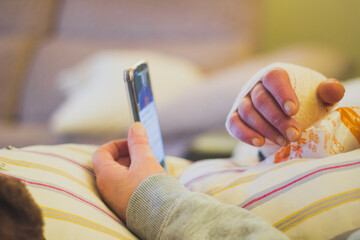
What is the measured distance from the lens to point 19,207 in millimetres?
273

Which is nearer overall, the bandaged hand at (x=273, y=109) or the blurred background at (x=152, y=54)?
the bandaged hand at (x=273, y=109)

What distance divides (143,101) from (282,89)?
0.17 meters

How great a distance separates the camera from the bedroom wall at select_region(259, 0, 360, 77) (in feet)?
5.95

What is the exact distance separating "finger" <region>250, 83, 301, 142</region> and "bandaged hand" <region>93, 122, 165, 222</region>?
126 mm

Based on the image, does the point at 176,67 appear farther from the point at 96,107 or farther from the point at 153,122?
the point at 153,122

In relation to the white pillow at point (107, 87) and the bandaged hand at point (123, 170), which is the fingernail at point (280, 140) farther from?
the white pillow at point (107, 87)

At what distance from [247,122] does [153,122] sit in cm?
15

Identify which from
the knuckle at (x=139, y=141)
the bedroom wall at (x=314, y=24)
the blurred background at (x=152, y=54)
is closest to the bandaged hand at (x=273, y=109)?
the knuckle at (x=139, y=141)

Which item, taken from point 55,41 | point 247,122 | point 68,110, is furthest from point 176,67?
point 247,122

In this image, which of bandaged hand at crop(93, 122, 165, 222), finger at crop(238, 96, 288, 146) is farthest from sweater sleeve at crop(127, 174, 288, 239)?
finger at crop(238, 96, 288, 146)

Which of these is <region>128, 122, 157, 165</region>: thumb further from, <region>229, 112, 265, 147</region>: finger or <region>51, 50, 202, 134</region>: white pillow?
<region>51, 50, 202, 134</region>: white pillow

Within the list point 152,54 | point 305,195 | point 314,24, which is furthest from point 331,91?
point 314,24

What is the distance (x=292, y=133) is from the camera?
398mm

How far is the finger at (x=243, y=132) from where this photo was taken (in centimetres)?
43
